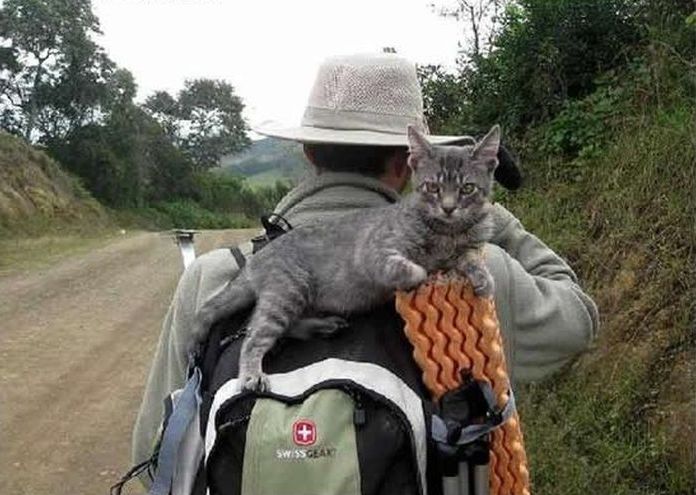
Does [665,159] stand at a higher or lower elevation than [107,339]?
higher

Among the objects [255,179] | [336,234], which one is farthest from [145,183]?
[336,234]

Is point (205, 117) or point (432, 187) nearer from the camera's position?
point (432, 187)

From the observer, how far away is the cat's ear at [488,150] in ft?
9.08

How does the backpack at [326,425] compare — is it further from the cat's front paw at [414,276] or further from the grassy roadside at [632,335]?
the grassy roadside at [632,335]

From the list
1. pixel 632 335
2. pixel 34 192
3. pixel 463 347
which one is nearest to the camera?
pixel 463 347

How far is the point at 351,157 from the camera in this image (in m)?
2.63

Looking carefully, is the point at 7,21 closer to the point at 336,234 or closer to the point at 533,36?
the point at 533,36

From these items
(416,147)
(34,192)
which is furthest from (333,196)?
(34,192)

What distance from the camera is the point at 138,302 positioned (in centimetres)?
1445

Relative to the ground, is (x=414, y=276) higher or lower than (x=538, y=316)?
higher

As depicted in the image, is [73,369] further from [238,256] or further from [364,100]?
[364,100]

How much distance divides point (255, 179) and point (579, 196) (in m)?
38.1

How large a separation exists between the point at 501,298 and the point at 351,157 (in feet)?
1.71

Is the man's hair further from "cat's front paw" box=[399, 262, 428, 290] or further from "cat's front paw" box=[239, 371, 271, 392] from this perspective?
"cat's front paw" box=[239, 371, 271, 392]
